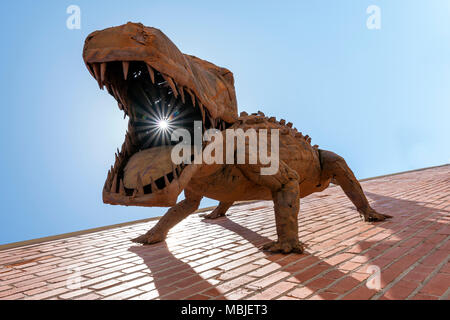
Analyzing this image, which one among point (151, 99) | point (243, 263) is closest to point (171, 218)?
point (243, 263)

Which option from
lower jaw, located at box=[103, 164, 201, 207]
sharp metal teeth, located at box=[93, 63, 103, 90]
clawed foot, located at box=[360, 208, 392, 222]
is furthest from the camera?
clawed foot, located at box=[360, 208, 392, 222]

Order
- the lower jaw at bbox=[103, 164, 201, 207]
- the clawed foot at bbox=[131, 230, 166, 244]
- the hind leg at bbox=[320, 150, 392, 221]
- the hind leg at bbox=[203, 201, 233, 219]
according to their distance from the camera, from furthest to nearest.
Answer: the hind leg at bbox=[203, 201, 233, 219] < the hind leg at bbox=[320, 150, 392, 221] < the clawed foot at bbox=[131, 230, 166, 244] < the lower jaw at bbox=[103, 164, 201, 207]

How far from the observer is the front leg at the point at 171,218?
4.09 meters

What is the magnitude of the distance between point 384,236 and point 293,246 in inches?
46.5

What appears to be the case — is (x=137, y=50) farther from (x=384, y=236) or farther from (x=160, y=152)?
(x=384, y=236)

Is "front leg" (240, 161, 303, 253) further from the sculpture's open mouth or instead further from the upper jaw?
the upper jaw

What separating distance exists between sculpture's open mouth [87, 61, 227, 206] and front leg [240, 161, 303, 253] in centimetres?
76

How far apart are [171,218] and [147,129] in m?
1.78

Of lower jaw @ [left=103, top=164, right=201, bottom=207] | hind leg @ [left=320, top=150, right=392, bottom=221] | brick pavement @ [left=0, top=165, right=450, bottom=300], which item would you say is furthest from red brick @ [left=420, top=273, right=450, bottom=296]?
hind leg @ [left=320, top=150, right=392, bottom=221]

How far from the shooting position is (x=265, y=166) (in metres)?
3.30

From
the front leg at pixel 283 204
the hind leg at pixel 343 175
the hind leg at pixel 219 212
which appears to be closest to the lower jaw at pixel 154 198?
the front leg at pixel 283 204

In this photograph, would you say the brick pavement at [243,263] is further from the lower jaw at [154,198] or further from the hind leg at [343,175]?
the lower jaw at [154,198]

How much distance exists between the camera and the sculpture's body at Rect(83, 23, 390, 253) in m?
1.98
